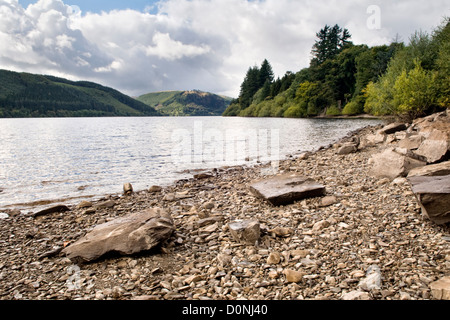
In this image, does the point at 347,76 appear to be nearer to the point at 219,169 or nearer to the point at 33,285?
the point at 219,169

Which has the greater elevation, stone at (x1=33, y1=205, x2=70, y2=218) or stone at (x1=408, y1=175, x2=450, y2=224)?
stone at (x1=408, y1=175, x2=450, y2=224)

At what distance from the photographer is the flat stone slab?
8250 mm

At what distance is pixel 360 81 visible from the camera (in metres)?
88.9

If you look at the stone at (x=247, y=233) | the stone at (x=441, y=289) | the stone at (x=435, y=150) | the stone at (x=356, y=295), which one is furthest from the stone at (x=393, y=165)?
the stone at (x=356, y=295)

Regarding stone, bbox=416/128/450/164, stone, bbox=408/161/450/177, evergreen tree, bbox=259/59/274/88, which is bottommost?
→ stone, bbox=408/161/450/177

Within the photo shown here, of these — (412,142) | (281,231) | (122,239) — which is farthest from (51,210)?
(412,142)

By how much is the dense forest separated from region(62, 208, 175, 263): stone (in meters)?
37.5

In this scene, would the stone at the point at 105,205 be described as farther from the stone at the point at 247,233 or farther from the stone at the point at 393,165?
the stone at the point at 393,165

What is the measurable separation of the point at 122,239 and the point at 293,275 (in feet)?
12.2

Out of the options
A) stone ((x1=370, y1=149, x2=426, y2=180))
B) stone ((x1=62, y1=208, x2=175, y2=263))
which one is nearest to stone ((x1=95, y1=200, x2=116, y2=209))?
stone ((x1=62, y1=208, x2=175, y2=263))

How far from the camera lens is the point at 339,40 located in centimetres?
11588

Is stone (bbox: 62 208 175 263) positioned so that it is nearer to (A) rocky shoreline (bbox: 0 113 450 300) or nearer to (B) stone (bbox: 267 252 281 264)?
(A) rocky shoreline (bbox: 0 113 450 300)
